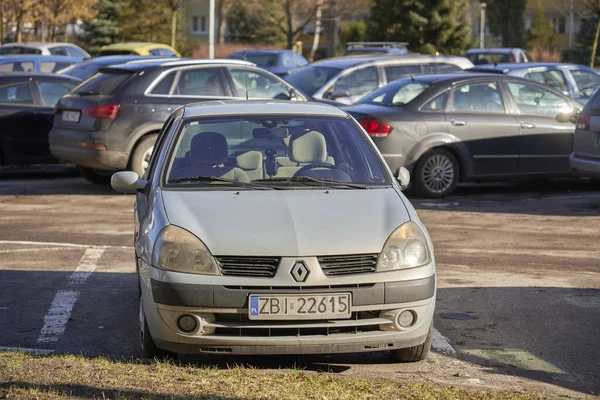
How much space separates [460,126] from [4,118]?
6.61 meters

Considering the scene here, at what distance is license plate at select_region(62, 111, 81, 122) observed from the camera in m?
14.5

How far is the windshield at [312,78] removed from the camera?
63.5 ft

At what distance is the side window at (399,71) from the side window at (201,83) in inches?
222

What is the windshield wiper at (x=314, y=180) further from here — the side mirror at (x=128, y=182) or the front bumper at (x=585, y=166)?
the front bumper at (x=585, y=166)

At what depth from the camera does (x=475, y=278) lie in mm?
9102

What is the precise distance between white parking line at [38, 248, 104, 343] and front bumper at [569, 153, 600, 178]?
241 inches

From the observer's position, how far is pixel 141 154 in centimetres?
1449

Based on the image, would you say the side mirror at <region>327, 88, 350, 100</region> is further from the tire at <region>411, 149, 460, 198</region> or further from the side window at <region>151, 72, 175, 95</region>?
the side window at <region>151, 72, 175, 95</region>

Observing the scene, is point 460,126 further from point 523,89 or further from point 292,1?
point 292,1

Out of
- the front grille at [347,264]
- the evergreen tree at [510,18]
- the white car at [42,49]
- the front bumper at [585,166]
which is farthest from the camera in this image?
the evergreen tree at [510,18]

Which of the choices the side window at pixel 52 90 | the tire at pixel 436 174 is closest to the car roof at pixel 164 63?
the side window at pixel 52 90

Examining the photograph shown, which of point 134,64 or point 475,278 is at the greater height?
point 134,64

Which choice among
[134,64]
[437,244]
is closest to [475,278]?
[437,244]

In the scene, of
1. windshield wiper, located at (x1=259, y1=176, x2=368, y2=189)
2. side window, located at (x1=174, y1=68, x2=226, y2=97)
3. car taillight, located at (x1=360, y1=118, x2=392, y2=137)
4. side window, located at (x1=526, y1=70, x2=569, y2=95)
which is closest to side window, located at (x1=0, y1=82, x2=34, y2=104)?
side window, located at (x1=174, y1=68, x2=226, y2=97)
